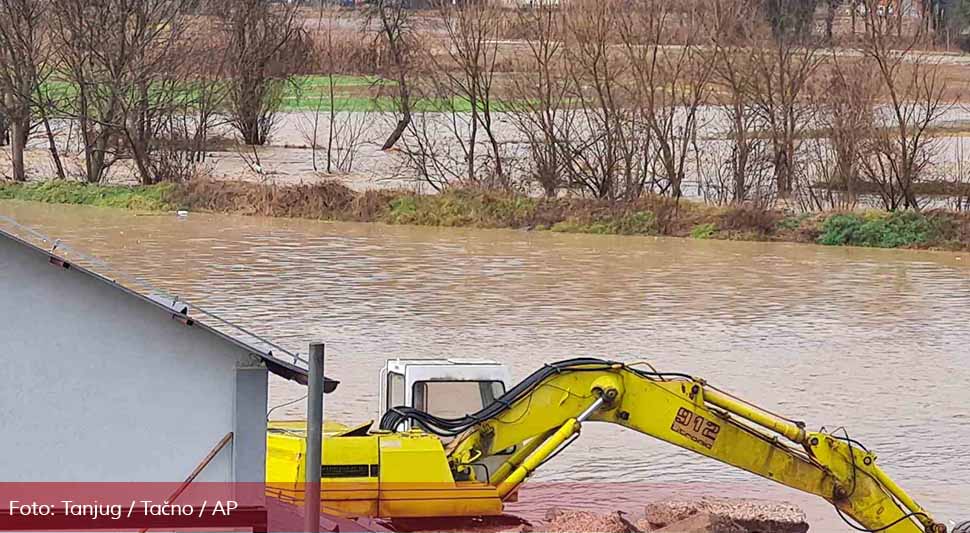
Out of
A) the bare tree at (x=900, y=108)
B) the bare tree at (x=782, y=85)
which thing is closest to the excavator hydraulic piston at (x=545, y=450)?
the bare tree at (x=900, y=108)

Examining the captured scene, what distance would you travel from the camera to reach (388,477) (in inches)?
425

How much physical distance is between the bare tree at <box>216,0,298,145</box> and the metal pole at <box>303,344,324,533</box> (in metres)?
37.3

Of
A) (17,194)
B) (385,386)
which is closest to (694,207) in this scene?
(17,194)

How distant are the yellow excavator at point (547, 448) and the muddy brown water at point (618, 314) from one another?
1.54 meters

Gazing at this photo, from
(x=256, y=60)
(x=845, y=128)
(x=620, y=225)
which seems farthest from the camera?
(x=256, y=60)

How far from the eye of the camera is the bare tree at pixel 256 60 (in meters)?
43.5

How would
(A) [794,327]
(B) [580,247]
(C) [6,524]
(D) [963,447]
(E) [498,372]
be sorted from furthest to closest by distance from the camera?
(B) [580,247] → (A) [794,327] → (D) [963,447] → (E) [498,372] → (C) [6,524]

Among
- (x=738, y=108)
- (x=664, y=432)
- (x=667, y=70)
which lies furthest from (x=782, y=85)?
(x=664, y=432)

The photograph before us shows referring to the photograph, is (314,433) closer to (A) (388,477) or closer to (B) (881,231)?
(A) (388,477)

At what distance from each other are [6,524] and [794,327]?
17545 mm

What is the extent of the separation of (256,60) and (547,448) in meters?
34.4

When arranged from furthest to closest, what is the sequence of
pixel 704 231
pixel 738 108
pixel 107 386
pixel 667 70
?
pixel 667 70 → pixel 738 108 → pixel 704 231 → pixel 107 386

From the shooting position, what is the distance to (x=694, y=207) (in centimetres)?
3619

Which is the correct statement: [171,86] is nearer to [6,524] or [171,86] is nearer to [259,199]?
[259,199]
